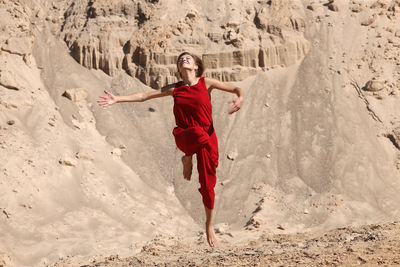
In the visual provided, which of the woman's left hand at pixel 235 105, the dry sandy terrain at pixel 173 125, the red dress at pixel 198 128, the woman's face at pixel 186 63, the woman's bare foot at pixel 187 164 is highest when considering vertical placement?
the woman's face at pixel 186 63

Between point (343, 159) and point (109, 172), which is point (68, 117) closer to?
point (109, 172)

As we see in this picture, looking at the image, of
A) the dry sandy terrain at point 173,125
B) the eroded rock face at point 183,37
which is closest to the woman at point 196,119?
the dry sandy terrain at point 173,125

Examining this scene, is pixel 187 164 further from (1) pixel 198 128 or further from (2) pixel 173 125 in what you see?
(2) pixel 173 125

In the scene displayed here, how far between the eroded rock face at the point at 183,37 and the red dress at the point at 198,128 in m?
15.0

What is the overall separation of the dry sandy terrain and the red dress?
7863mm

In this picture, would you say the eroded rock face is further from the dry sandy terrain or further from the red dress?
the red dress

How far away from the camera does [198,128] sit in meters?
6.38

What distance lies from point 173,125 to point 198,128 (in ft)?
48.1

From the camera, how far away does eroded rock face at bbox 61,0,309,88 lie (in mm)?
21609

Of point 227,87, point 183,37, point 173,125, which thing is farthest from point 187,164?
point 183,37

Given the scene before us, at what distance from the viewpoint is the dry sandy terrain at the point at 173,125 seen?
1588 centimetres

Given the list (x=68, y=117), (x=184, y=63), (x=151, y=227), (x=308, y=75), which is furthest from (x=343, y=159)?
(x=184, y=63)

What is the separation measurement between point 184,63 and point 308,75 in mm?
15564

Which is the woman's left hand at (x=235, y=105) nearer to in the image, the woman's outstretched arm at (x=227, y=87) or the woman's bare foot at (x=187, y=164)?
the woman's outstretched arm at (x=227, y=87)
